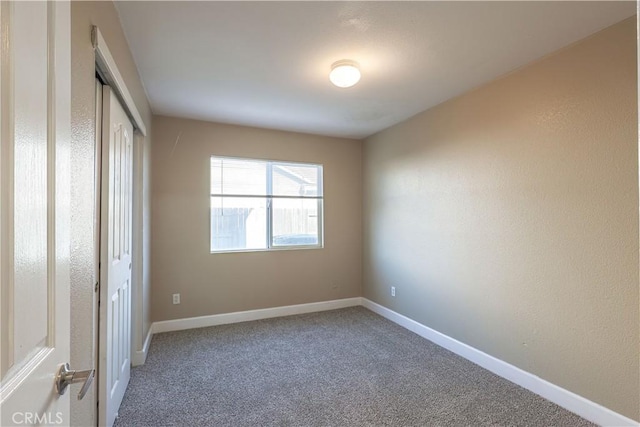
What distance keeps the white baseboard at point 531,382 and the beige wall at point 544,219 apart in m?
0.05

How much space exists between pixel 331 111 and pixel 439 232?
171 cm

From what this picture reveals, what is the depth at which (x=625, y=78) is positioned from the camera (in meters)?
1.81

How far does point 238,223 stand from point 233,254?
394 millimetres

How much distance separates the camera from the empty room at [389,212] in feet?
2.30

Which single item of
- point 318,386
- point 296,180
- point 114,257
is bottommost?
point 318,386

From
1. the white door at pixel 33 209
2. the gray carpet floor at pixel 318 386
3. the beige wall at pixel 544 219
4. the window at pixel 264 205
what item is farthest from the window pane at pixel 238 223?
the white door at pixel 33 209

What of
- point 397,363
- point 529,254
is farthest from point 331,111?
point 397,363

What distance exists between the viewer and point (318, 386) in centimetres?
234

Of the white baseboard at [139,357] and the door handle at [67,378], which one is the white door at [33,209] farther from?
the white baseboard at [139,357]

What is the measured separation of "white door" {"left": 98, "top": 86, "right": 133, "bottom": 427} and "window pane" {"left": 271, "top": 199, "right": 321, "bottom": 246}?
193 centimetres

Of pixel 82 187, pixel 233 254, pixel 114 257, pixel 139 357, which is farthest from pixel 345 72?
pixel 139 357

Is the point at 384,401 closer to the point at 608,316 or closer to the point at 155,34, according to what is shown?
the point at 608,316

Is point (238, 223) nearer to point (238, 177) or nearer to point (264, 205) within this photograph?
point (264, 205)
